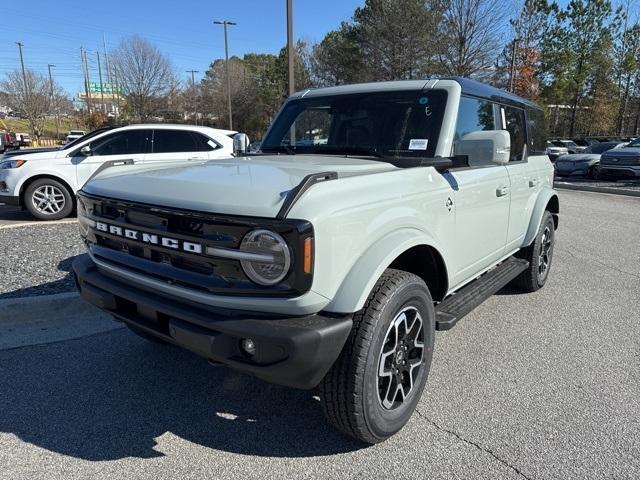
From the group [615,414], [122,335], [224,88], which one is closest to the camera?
[615,414]

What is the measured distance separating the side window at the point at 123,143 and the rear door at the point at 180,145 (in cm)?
19

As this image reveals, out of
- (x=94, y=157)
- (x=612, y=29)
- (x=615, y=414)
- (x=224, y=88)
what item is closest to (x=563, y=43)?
(x=612, y=29)

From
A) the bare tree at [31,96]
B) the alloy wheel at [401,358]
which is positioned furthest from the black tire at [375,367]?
the bare tree at [31,96]

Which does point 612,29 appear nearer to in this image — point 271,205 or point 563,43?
point 563,43

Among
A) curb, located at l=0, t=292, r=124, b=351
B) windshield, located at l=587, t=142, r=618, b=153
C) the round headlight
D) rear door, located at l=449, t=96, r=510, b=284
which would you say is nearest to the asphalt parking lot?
curb, located at l=0, t=292, r=124, b=351

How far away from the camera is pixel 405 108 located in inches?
135

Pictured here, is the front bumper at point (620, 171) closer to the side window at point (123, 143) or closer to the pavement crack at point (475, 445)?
the side window at point (123, 143)

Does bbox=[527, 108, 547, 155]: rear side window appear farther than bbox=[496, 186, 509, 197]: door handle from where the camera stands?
Yes

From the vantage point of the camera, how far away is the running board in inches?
120

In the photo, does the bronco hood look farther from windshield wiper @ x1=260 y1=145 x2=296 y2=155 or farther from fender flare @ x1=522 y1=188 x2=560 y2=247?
fender flare @ x1=522 y1=188 x2=560 y2=247

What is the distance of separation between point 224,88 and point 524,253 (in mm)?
53325

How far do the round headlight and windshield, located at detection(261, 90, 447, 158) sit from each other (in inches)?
58.4

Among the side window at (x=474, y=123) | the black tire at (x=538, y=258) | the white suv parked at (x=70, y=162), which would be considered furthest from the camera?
the white suv parked at (x=70, y=162)

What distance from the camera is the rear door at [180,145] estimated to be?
9047 mm
